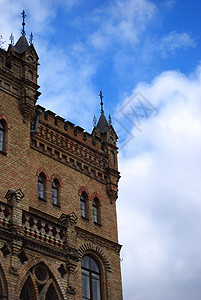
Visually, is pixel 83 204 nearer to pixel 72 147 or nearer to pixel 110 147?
pixel 72 147

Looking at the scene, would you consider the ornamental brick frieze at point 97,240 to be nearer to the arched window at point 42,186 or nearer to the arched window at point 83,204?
the arched window at point 83,204

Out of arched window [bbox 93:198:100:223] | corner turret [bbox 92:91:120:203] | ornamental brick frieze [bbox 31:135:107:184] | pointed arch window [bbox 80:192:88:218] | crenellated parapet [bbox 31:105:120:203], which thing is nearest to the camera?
ornamental brick frieze [bbox 31:135:107:184]

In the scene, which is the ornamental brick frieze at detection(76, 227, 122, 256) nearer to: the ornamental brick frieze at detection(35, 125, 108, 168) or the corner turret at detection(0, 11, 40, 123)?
the ornamental brick frieze at detection(35, 125, 108, 168)

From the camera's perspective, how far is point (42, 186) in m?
24.0

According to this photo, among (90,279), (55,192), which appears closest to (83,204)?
(55,192)

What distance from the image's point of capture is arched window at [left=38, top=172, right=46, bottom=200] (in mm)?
23684

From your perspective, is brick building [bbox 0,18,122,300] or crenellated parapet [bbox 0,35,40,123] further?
crenellated parapet [bbox 0,35,40,123]

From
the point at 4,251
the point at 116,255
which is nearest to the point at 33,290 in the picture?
the point at 4,251

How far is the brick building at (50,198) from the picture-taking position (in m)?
18.5

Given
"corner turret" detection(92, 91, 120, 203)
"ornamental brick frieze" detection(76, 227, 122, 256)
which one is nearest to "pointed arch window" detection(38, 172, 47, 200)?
"ornamental brick frieze" detection(76, 227, 122, 256)

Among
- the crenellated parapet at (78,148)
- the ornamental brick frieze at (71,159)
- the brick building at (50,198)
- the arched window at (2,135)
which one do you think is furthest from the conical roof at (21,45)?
the arched window at (2,135)

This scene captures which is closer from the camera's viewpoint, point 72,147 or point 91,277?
point 91,277

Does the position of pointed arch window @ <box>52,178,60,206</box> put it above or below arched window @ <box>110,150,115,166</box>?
below

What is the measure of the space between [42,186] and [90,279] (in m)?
4.52
